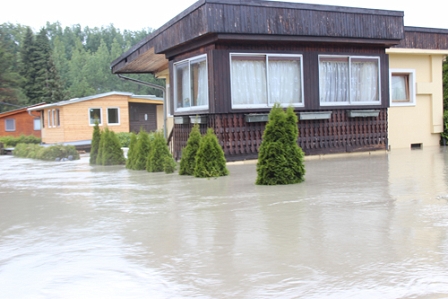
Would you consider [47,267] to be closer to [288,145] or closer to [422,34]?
[288,145]

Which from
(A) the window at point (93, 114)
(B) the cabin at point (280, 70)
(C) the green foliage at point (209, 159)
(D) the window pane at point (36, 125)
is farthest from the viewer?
(D) the window pane at point (36, 125)

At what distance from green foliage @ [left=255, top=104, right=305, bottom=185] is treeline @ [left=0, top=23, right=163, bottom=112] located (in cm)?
4590

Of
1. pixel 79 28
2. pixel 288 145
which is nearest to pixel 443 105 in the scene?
pixel 288 145

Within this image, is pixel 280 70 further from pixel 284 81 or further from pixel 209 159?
pixel 209 159

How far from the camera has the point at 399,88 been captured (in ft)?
53.8

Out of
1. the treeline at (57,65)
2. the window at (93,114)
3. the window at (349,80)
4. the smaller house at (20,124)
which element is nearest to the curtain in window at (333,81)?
the window at (349,80)

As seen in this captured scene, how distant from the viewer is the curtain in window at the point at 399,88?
53.5 feet

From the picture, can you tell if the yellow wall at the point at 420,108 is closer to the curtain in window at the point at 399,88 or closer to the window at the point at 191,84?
the curtain in window at the point at 399,88

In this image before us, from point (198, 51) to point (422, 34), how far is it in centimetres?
738

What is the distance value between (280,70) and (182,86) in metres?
2.67

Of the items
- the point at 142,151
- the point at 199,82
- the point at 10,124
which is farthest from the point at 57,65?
the point at 142,151

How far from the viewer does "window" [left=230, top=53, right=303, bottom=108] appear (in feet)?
40.4

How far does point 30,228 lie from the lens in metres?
5.74

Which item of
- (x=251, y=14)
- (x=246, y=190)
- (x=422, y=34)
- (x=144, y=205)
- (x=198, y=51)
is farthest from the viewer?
(x=422, y=34)
